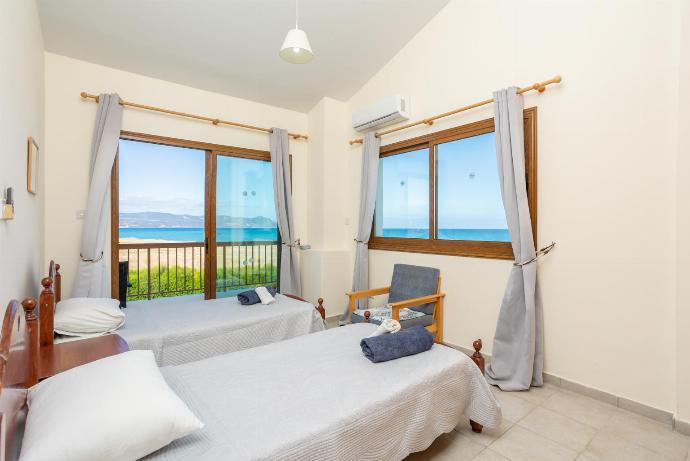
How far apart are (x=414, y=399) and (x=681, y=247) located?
1818mm

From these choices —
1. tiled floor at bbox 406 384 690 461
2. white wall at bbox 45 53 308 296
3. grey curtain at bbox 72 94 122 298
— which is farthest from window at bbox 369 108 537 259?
grey curtain at bbox 72 94 122 298

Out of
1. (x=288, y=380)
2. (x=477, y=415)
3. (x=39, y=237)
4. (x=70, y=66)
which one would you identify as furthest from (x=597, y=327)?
(x=70, y=66)

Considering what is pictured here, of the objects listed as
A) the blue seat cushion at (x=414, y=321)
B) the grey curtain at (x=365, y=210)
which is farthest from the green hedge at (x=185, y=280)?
the blue seat cushion at (x=414, y=321)

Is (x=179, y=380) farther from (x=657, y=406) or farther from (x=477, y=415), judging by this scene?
(x=657, y=406)

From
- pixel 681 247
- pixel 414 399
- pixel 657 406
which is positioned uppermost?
pixel 681 247

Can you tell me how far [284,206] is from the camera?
4281 millimetres

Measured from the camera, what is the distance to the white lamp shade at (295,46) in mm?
2227

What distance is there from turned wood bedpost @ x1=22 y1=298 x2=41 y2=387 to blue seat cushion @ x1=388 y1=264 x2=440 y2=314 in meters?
2.77

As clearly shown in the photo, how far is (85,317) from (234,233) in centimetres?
215

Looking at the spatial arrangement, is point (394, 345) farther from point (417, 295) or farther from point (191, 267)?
point (191, 267)

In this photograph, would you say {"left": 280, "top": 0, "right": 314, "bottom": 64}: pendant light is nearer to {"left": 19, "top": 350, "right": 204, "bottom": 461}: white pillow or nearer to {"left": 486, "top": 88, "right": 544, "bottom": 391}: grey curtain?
{"left": 486, "top": 88, "right": 544, "bottom": 391}: grey curtain

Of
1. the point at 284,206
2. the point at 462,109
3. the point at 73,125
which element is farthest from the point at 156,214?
the point at 462,109

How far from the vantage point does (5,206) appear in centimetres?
143

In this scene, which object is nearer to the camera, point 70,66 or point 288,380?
point 288,380
